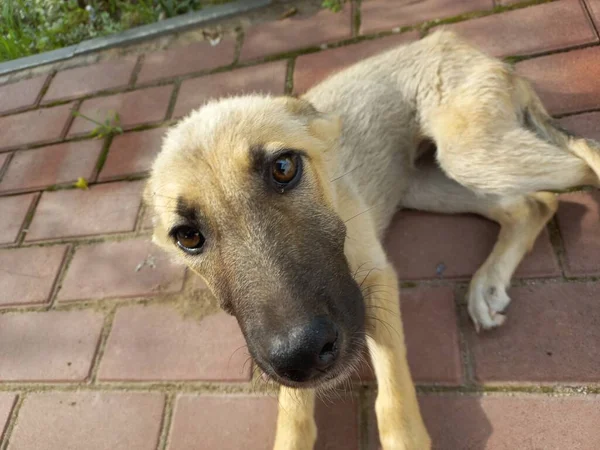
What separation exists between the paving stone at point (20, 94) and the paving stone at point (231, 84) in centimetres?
149

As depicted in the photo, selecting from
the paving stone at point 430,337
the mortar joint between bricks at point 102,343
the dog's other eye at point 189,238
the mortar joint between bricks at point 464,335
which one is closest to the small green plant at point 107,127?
the mortar joint between bricks at point 102,343

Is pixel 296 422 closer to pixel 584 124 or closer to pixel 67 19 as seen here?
pixel 584 124

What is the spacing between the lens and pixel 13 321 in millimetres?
2764

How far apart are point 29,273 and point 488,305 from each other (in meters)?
2.63

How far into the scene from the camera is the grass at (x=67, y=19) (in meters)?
4.25

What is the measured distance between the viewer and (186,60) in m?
3.74

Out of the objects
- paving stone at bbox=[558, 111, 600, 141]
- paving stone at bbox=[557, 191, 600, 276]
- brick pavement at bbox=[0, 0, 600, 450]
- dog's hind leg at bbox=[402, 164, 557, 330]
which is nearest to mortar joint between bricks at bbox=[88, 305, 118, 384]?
brick pavement at bbox=[0, 0, 600, 450]

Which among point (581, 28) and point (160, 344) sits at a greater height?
point (581, 28)

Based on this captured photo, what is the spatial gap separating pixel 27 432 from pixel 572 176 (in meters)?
2.88

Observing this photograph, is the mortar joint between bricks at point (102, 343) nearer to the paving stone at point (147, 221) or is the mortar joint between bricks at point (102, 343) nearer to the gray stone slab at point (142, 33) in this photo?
the paving stone at point (147, 221)

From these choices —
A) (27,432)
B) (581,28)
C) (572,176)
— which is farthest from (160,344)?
(581,28)

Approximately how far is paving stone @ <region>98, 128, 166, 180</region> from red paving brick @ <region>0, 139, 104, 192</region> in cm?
12

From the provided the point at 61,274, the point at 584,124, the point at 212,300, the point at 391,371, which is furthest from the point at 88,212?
the point at 584,124

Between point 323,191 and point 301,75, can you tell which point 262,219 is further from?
point 301,75
